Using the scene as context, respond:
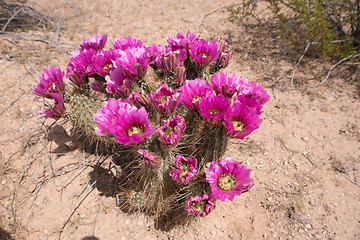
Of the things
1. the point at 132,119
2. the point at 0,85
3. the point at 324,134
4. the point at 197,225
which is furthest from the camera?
the point at 0,85

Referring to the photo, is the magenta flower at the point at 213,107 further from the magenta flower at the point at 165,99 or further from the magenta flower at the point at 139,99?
the magenta flower at the point at 139,99

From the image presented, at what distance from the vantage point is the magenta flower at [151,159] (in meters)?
1.21

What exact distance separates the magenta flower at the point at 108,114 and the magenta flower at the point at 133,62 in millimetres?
270

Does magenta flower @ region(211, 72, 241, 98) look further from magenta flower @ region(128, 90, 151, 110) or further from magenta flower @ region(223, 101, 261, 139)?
magenta flower @ region(128, 90, 151, 110)

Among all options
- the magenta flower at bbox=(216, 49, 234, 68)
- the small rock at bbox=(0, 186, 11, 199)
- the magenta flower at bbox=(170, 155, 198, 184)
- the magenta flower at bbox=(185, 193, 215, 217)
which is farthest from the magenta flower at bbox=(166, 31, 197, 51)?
the small rock at bbox=(0, 186, 11, 199)

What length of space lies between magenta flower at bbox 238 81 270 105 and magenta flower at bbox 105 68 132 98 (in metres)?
0.68

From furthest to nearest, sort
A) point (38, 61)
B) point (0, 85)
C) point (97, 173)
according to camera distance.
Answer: point (38, 61) < point (0, 85) < point (97, 173)

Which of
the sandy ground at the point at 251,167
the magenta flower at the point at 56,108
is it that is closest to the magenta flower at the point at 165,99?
the magenta flower at the point at 56,108

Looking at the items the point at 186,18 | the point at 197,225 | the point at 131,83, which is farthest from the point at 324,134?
the point at 186,18

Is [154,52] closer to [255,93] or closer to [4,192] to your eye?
[255,93]

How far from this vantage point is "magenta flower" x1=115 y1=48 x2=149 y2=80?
137 cm

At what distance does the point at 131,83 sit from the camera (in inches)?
54.9

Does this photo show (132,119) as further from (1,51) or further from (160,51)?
(1,51)

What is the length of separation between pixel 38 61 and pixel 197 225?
9.48 ft
